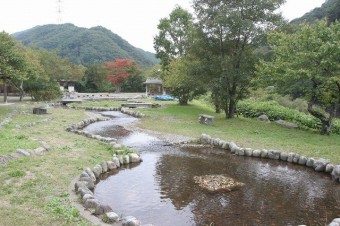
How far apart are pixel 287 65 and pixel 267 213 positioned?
12.9 m

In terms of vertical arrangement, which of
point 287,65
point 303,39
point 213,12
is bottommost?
point 287,65

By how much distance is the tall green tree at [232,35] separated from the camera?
25.5 meters

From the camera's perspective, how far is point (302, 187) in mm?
12156

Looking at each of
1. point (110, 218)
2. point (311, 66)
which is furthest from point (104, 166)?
point (311, 66)

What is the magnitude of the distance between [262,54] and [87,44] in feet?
255

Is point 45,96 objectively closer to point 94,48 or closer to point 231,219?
point 231,219

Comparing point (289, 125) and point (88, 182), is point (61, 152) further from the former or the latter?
point (289, 125)

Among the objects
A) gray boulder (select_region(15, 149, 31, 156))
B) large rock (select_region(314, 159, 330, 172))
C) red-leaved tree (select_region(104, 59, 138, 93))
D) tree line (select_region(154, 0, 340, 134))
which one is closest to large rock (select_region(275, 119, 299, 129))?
tree line (select_region(154, 0, 340, 134))

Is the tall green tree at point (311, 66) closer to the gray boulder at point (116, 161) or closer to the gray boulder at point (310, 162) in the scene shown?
the gray boulder at point (310, 162)

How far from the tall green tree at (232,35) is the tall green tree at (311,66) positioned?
12.7ft

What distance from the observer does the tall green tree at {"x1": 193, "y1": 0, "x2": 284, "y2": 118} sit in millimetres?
25516

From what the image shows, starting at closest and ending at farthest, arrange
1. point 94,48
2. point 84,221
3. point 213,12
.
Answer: point 84,221
point 213,12
point 94,48

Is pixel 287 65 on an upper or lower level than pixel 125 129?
upper

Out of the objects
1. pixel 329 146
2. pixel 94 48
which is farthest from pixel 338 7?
pixel 94 48
